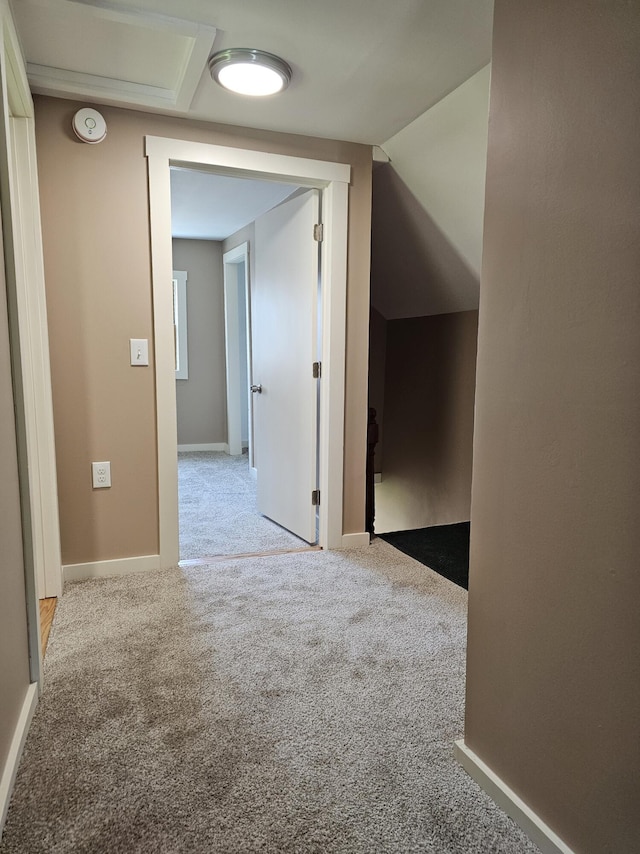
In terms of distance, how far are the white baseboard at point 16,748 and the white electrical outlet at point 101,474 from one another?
3.50 feet

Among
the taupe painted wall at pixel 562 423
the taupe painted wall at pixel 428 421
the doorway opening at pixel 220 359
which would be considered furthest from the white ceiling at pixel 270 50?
the taupe painted wall at pixel 428 421

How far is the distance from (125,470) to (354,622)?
4.26 ft

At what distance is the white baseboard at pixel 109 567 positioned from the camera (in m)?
2.59

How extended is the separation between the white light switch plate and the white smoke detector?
876 mm

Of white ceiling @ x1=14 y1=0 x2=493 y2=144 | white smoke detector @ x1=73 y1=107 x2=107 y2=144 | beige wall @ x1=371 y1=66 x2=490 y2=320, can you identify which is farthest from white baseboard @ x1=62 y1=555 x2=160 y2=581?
beige wall @ x1=371 y1=66 x2=490 y2=320

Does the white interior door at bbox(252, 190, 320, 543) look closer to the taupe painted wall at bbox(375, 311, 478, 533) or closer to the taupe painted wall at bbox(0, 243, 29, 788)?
the taupe painted wall at bbox(375, 311, 478, 533)

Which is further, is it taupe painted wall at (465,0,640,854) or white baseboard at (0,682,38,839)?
white baseboard at (0,682,38,839)

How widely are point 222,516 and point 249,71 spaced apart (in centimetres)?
258

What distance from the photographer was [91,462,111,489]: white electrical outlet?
102 inches

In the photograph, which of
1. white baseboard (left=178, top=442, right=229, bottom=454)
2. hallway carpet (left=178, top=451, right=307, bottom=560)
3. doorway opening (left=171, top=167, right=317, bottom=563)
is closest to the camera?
hallway carpet (left=178, top=451, right=307, bottom=560)

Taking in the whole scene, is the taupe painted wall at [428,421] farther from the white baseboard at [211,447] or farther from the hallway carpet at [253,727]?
the white baseboard at [211,447]

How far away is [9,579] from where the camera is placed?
1469 millimetres

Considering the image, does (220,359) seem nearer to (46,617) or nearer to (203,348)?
(203,348)

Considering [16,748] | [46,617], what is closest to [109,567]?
[46,617]
